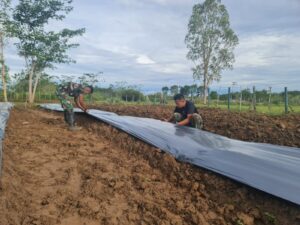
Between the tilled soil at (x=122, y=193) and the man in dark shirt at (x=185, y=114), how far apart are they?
1.24 meters

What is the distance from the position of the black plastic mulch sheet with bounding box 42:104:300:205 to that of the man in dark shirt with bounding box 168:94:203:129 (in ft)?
Answer: 1.52

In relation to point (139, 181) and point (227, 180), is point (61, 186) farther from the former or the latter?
point (227, 180)

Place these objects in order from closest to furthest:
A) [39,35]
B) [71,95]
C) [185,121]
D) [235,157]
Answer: [235,157], [185,121], [71,95], [39,35]

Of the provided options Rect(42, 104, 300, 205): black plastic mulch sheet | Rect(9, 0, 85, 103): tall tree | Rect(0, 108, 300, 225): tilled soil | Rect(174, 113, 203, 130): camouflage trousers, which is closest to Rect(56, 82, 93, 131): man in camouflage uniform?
Rect(42, 104, 300, 205): black plastic mulch sheet

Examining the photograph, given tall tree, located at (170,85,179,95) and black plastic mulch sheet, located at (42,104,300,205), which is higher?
tall tree, located at (170,85,179,95)

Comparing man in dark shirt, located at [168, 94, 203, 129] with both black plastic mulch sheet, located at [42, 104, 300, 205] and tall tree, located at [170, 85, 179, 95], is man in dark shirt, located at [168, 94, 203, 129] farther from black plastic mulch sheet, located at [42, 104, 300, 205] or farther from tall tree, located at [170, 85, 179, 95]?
tall tree, located at [170, 85, 179, 95]

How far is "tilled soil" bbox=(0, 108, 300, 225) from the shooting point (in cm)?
301

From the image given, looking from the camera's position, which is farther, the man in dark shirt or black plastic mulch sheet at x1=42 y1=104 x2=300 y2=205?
the man in dark shirt

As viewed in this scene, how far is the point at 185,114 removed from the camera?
6539 mm

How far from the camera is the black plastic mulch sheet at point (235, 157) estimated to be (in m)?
3.29

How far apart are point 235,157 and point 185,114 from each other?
262 centimetres

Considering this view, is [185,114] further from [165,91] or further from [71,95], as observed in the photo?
[165,91]

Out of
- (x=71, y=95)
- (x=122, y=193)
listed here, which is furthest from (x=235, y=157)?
(x=71, y=95)

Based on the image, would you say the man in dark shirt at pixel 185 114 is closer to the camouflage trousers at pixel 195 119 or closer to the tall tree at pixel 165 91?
the camouflage trousers at pixel 195 119
